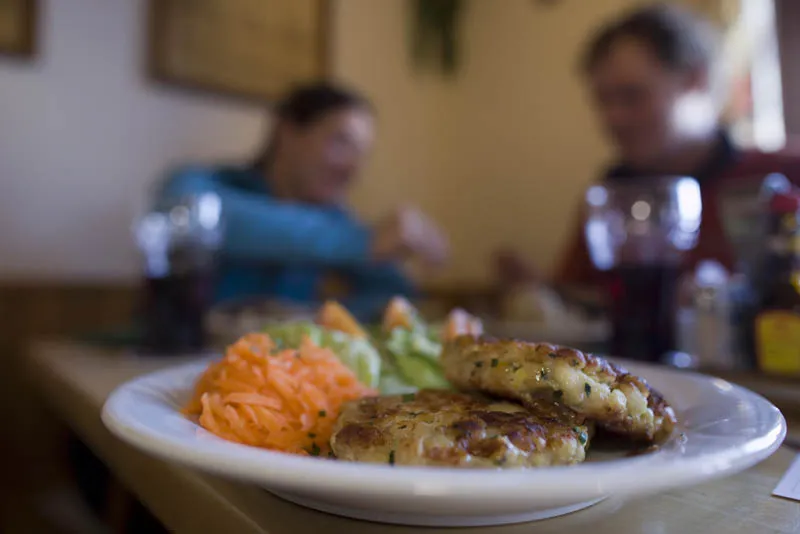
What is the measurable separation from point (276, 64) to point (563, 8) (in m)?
1.37

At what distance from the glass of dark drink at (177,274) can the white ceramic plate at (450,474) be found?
640 millimetres

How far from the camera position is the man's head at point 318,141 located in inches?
74.7

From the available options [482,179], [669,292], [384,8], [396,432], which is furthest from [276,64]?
[396,432]

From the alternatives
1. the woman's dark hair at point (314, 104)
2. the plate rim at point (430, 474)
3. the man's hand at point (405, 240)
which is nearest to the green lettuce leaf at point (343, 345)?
the plate rim at point (430, 474)

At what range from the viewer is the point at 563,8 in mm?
2693

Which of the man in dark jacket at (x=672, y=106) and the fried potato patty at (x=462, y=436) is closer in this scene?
the fried potato patty at (x=462, y=436)

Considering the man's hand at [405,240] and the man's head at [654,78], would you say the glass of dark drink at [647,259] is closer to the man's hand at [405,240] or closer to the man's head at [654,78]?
the man's hand at [405,240]

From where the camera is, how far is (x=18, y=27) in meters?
1.68

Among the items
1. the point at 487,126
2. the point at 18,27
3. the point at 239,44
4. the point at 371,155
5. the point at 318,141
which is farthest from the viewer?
the point at 487,126

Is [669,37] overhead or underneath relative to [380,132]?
overhead

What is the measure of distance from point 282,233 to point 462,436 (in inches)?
50.8

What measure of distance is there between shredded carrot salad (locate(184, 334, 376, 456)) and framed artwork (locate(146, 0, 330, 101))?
1.73m

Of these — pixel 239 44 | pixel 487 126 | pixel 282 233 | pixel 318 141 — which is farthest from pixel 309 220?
pixel 487 126

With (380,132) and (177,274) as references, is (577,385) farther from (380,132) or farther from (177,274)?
(380,132)
